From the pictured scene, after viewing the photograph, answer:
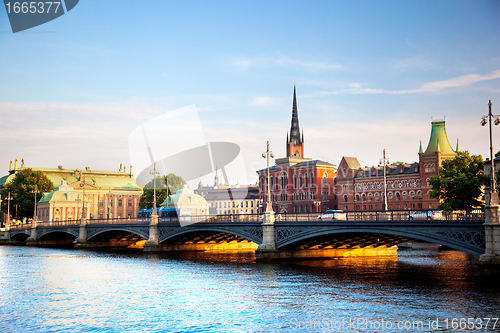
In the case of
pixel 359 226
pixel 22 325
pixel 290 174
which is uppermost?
pixel 290 174

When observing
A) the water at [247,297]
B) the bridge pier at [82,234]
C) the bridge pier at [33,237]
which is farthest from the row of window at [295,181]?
the water at [247,297]

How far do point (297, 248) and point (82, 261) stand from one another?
24.1 metres

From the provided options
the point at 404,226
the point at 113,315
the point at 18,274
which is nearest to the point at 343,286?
the point at 404,226

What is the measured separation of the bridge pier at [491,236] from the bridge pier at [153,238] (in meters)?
Result: 44.6

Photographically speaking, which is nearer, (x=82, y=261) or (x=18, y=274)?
(x=18, y=274)

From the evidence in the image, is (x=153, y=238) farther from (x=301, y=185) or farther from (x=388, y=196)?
(x=301, y=185)

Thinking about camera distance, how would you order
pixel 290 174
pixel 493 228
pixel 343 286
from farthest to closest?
pixel 290 174, pixel 343 286, pixel 493 228

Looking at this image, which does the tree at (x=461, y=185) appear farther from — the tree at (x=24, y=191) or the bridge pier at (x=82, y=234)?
the tree at (x=24, y=191)

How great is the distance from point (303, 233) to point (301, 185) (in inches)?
4519

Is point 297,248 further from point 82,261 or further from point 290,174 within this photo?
point 290,174

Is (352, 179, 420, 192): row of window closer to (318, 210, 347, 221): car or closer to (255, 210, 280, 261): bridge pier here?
(318, 210, 347, 221): car

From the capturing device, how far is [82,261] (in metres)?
62.0

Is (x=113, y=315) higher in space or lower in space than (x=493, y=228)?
lower

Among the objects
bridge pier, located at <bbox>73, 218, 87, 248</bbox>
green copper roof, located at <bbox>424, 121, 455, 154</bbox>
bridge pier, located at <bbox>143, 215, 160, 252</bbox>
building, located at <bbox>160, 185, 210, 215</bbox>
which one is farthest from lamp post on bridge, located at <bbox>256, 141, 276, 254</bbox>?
green copper roof, located at <bbox>424, 121, 455, 154</bbox>
